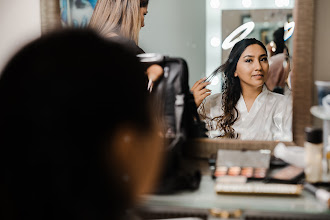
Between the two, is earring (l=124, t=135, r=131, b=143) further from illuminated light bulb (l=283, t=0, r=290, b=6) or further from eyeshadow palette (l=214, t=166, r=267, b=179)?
illuminated light bulb (l=283, t=0, r=290, b=6)

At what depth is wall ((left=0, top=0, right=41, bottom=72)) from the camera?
Answer: 1099 millimetres

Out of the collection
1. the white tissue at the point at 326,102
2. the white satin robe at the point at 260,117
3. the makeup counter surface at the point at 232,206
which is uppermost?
the white tissue at the point at 326,102

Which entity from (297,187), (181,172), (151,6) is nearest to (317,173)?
(297,187)

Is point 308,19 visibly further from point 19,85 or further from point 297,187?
point 19,85

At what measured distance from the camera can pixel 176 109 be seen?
97 cm

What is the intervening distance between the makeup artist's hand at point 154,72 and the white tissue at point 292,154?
38cm

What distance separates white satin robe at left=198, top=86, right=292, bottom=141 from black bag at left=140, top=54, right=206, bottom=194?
0.11 feet

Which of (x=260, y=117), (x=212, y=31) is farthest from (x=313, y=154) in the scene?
(x=212, y=31)

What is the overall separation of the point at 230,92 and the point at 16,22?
0.71 metres

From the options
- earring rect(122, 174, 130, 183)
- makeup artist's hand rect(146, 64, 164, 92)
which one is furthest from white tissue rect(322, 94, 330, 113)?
earring rect(122, 174, 130, 183)

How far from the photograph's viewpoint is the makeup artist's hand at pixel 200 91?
3.26 ft

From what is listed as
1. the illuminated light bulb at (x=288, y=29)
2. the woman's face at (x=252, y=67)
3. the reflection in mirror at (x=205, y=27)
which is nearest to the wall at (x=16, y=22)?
the reflection in mirror at (x=205, y=27)

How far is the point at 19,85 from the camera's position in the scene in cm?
36

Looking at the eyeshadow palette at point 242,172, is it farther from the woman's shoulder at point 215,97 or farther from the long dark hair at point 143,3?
the long dark hair at point 143,3
